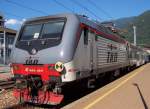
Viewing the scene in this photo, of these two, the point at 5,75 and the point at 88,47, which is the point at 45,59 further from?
the point at 5,75

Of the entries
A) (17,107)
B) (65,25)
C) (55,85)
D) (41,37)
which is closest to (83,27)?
(65,25)

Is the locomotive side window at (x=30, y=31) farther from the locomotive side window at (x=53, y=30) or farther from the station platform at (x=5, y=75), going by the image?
the station platform at (x=5, y=75)

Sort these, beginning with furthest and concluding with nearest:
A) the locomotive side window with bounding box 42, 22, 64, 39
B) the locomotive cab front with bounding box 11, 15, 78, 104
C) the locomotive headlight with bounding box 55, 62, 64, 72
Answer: the locomotive side window with bounding box 42, 22, 64, 39, the locomotive cab front with bounding box 11, 15, 78, 104, the locomotive headlight with bounding box 55, 62, 64, 72

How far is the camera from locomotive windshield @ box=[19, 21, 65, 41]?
969cm

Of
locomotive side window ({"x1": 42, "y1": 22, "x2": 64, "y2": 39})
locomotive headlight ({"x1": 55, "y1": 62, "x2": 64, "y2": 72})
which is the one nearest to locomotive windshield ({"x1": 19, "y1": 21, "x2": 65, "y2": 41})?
locomotive side window ({"x1": 42, "y1": 22, "x2": 64, "y2": 39})

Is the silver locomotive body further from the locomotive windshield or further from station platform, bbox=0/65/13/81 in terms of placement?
station platform, bbox=0/65/13/81

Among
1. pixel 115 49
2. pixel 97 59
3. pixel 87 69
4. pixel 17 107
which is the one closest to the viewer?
pixel 17 107

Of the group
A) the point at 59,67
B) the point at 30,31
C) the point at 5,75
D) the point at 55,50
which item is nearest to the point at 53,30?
the point at 55,50

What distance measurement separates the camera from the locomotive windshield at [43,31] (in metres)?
9.69

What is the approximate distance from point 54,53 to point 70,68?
686 mm

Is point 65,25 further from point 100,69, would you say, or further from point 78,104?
point 100,69

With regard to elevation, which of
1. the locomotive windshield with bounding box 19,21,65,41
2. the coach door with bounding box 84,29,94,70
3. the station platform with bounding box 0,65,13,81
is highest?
the locomotive windshield with bounding box 19,21,65,41

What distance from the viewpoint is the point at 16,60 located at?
997 centimetres

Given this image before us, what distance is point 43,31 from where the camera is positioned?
32.9 feet
